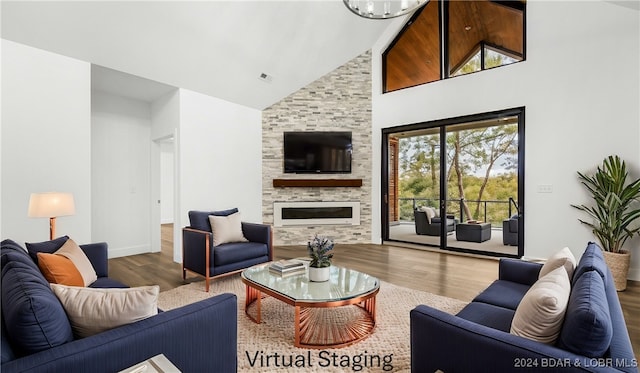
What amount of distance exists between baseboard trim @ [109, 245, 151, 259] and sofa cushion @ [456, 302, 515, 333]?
5.43 meters

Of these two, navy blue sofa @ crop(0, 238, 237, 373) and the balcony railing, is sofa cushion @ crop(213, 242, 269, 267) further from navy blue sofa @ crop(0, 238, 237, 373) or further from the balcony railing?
the balcony railing

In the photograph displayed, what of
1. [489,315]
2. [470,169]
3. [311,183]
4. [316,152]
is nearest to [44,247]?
[489,315]

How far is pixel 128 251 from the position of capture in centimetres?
540

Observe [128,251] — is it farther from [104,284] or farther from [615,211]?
[615,211]

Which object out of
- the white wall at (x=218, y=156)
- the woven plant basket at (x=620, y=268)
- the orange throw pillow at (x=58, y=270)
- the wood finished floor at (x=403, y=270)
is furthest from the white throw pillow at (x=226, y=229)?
the woven plant basket at (x=620, y=268)

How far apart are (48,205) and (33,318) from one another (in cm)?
244

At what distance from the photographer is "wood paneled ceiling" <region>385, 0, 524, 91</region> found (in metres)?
4.94

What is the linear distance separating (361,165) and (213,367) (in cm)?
510

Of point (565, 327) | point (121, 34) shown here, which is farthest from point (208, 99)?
point (565, 327)

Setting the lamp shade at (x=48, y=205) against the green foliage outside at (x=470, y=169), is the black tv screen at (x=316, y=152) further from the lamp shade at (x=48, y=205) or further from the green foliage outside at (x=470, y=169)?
the lamp shade at (x=48, y=205)

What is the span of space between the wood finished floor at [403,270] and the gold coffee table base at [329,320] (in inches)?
42.7

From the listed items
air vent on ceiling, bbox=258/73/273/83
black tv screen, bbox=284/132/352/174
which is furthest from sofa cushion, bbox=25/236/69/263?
black tv screen, bbox=284/132/352/174

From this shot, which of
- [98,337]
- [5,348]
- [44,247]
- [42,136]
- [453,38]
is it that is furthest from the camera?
[453,38]

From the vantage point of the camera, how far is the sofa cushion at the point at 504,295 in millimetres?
2094
